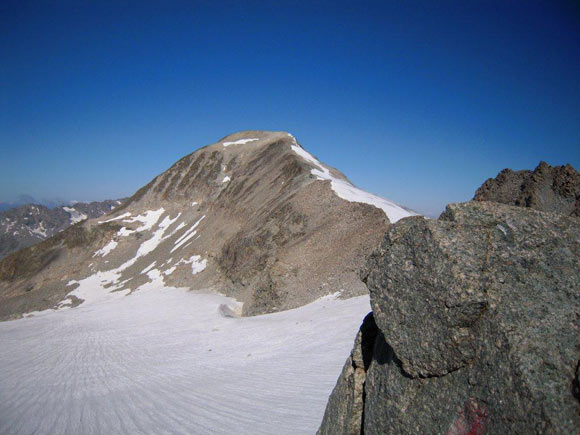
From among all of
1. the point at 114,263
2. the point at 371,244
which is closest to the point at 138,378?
the point at 371,244

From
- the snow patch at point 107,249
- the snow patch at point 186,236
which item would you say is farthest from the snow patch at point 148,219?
the snow patch at point 186,236

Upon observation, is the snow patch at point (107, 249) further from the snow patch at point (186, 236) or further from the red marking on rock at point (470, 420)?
the red marking on rock at point (470, 420)

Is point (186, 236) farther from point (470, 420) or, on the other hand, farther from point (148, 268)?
point (470, 420)

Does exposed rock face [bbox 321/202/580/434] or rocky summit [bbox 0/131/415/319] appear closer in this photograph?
exposed rock face [bbox 321/202/580/434]

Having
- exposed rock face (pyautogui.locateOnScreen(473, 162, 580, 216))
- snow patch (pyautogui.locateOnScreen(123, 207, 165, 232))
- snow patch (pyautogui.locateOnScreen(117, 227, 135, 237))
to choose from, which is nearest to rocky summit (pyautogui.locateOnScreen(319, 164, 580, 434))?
exposed rock face (pyautogui.locateOnScreen(473, 162, 580, 216))

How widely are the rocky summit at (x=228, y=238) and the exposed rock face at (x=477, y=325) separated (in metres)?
15.7

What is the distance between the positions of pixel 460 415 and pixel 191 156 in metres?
66.7

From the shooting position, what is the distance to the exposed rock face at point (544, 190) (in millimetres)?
18000

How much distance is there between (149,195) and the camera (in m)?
62.9

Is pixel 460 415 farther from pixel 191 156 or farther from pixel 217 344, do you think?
pixel 191 156

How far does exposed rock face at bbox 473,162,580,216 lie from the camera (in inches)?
709

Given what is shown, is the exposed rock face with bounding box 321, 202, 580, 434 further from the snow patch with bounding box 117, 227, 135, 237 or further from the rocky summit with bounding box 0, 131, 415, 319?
the snow patch with bounding box 117, 227, 135, 237

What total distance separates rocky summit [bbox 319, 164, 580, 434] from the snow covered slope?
3863 mm

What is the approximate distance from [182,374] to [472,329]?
38.2ft
